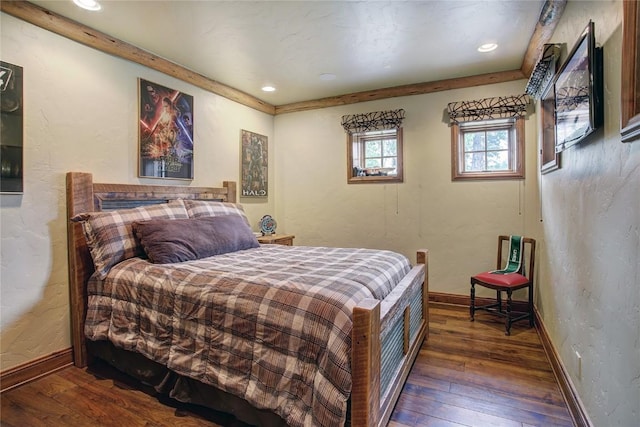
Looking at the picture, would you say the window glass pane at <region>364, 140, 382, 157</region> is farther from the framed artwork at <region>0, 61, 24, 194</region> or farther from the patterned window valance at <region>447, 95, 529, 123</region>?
the framed artwork at <region>0, 61, 24, 194</region>

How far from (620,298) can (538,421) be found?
935 mm

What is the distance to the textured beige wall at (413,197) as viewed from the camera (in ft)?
11.4

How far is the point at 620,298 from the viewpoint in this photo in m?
1.22

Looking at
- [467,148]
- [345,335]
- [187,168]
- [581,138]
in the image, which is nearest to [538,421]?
[345,335]

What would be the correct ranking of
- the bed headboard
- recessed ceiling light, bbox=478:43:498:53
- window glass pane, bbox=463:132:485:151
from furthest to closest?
1. window glass pane, bbox=463:132:485:151
2. recessed ceiling light, bbox=478:43:498:53
3. the bed headboard

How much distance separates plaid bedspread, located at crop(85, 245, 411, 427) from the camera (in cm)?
142

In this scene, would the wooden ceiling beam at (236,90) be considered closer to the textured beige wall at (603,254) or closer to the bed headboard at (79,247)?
the textured beige wall at (603,254)

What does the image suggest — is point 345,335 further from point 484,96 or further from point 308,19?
point 484,96

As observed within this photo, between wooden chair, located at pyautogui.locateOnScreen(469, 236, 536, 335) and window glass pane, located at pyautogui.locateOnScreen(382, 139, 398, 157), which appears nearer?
wooden chair, located at pyautogui.locateOnScreen(469, 236, 536, 335)

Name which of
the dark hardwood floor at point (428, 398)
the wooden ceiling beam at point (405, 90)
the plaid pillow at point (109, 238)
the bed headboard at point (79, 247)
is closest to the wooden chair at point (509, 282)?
the dark hardwood floor at point (428, 398)

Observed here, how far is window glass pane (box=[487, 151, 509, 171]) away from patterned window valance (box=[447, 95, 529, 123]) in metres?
0.37

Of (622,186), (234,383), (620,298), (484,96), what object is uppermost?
Answer: (484,96)

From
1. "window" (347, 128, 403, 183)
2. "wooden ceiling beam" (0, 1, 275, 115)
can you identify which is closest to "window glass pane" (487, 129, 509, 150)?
"window" (347, 128, 403, 183)

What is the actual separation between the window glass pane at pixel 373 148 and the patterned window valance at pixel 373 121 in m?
0.19
